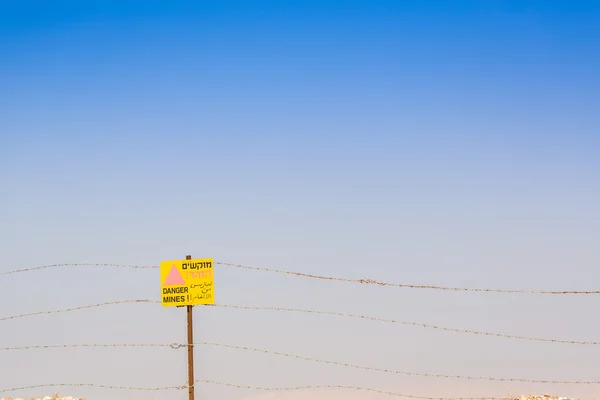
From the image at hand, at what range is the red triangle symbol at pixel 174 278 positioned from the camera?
316 inches

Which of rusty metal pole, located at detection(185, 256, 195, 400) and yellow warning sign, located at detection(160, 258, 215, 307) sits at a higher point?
yellow warning sign, located at detection(160, 258, 215, 307)

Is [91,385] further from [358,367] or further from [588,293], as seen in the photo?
[588,293]

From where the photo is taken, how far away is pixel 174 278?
8.04m

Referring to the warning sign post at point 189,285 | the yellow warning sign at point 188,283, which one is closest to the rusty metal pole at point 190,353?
the warning sign post at point 189,285

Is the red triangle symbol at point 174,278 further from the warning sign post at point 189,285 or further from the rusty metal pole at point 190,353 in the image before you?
the rusty metal pole at point 190,353

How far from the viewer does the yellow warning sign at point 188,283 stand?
804cm

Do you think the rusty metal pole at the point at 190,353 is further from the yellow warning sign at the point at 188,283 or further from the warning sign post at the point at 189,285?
the yellow warning sign at the point at 188,283

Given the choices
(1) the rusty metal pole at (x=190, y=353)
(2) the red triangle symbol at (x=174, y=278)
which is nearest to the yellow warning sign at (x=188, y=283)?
(2) the red triangle symbol at (x=174, y=278)

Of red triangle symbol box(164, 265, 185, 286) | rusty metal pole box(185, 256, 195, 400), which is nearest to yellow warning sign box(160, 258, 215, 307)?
red triangle symbol box(164, 265, 185, 286)

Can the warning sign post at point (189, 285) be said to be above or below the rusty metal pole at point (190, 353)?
above

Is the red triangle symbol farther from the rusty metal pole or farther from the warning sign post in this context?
the rusty metal pole

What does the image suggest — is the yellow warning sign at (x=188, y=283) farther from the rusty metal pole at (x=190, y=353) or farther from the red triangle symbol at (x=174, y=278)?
the rusty metal pole at (x=190, y=353)

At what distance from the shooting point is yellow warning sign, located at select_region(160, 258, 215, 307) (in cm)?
804

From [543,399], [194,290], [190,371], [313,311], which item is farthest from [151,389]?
[543,399]
